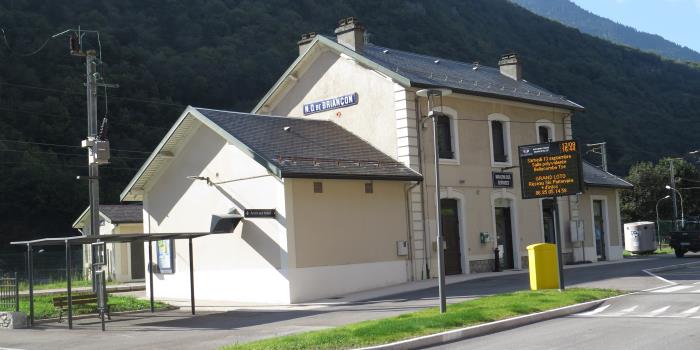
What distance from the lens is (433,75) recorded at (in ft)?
90.0

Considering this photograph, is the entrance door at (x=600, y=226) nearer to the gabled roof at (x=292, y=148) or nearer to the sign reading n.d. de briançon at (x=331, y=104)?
the gabled roof at (x=292, y=148)

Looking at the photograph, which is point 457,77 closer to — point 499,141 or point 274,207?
point 499,141

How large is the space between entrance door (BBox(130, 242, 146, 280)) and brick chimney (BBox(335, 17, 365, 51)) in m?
17.0

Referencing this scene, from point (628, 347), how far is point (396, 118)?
1501cm

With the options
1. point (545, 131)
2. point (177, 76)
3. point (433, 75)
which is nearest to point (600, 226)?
point (545, 131)

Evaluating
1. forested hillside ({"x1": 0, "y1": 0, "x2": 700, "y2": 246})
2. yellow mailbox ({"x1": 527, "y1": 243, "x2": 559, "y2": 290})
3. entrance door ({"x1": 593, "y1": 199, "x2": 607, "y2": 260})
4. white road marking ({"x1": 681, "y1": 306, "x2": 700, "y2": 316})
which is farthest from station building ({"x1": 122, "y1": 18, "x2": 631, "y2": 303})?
→ forested hillside ({"x1": 0, "y1": 0, "x2": 700, "y2": 246})

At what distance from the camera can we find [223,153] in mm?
22672

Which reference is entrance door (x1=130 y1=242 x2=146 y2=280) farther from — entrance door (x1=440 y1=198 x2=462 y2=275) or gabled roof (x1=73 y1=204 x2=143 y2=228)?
entrance door (x1=440 y1=198 x2=462 y2=275)

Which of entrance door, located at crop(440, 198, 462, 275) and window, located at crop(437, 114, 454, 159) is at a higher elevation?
window, located at crop(437, 114, 454, 159)

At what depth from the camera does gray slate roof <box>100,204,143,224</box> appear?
38.0 m

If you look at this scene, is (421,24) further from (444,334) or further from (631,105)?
(444,334)

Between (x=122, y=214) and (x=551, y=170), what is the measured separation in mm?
26005

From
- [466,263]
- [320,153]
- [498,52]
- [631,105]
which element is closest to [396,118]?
[320,153]

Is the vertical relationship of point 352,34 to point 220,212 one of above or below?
above
